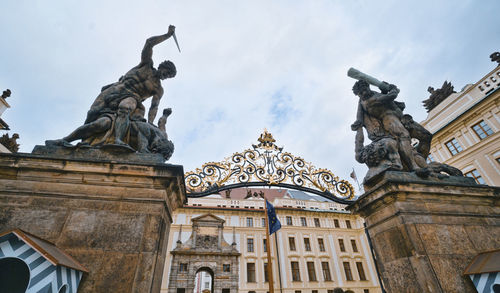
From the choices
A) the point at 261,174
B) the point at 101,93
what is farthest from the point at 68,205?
the point at 261,174

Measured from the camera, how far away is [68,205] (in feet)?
8.74

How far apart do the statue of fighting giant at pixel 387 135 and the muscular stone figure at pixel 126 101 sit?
3875mm

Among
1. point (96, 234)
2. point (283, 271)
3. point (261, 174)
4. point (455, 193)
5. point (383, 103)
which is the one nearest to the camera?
point (96, 234)

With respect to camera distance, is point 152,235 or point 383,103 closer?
point 152,235

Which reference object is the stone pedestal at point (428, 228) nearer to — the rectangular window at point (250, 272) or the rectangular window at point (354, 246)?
the rectangular window at point (250, 272)

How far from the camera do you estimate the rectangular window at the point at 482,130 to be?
14529 millimetres

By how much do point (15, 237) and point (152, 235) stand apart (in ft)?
3.65

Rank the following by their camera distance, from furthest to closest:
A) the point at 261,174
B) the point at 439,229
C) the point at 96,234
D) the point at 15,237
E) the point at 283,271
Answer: the point at 283,271 → the point at 261,174 → the point at 439,229 → the point at 96,234 → the point at 15,237

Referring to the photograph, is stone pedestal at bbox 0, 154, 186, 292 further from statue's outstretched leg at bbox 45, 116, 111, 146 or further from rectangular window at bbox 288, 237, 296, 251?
rectangular window at bbox 288, 237, 296, 251

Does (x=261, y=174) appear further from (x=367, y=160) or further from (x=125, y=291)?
(x=125, y=291)

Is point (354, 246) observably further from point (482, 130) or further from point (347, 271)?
point (482, 130)

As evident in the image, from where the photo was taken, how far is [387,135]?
4234 millimetres

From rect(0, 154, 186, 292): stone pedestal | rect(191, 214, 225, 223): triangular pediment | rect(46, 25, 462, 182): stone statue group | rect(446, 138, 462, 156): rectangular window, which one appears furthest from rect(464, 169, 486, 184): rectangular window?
rect(191, 214, 225, 223): triangular pediment

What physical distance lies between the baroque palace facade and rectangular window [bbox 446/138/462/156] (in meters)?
11.3
